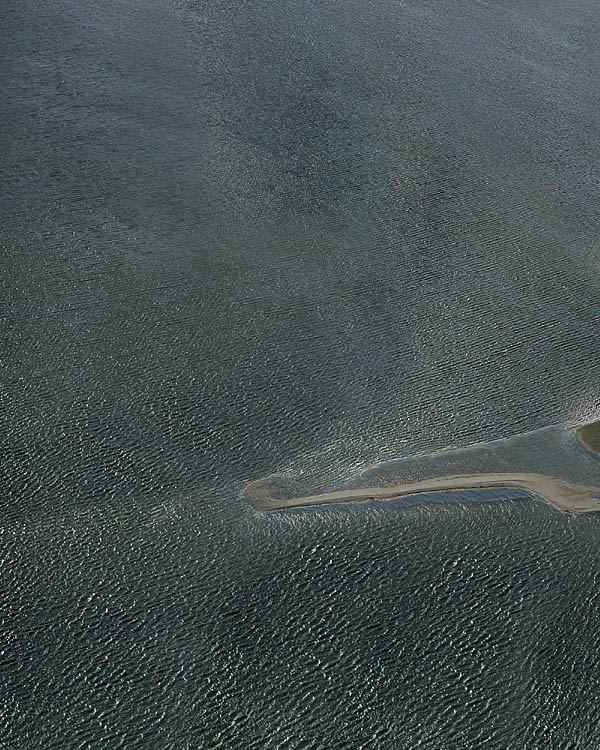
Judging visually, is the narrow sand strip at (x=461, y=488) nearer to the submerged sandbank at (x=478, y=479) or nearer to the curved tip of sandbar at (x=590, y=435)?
the submerged sandbank at (x=478, y=479)

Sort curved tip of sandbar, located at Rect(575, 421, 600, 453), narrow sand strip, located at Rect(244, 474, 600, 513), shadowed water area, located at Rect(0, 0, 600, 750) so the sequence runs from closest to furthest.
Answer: shadowed water area, located at Rect(0, 0, 600, 750), narrow sand strip, located at Rect(244, 474, 600, 513), curved tip of sandbar, located at Rect(575, 421, 600, 453)

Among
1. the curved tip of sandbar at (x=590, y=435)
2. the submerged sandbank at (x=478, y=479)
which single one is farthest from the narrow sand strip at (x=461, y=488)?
the curved tip of sandbar at (x=590, y=435)

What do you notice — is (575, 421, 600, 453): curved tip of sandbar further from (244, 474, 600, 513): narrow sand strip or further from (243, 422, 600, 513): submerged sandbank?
(244, 474, 600, 513): narrow sand strip

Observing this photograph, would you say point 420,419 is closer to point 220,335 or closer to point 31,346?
point 220,335

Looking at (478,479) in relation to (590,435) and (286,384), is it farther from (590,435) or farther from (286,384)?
(286,384)

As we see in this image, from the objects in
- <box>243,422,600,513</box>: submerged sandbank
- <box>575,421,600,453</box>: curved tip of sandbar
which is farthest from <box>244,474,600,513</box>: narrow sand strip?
<box>575,421,600,453</box>: curved tip of sandbar

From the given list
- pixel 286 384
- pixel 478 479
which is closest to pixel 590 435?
pixel 478 479
